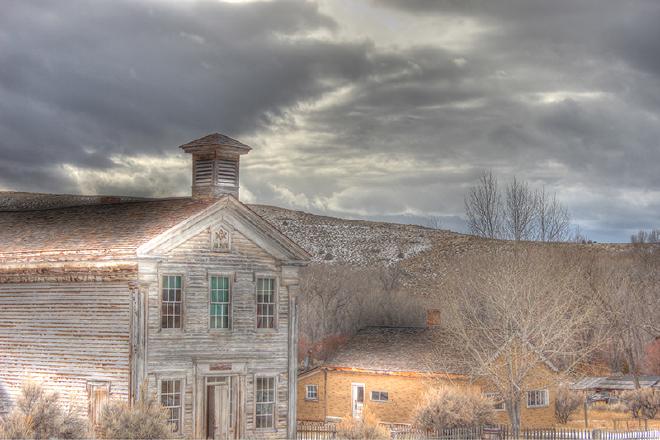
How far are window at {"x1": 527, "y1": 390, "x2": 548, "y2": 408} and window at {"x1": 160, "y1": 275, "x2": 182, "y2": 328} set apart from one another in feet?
62.8

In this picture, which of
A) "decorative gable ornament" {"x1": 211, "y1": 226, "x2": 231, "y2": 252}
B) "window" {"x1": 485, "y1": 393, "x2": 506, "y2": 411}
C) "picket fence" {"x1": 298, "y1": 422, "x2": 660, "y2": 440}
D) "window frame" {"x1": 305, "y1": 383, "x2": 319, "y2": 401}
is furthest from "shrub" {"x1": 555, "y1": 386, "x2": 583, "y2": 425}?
"decorative gable ornament" {"x1": 211, "y1": 226, "x2": 231, "y2": 252}

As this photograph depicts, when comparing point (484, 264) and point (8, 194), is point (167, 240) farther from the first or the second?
point (8, 194)

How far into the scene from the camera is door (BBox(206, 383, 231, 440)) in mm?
30359

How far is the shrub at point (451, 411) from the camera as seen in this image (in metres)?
33.4

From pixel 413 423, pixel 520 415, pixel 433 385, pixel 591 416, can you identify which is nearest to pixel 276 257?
pixel 413 423

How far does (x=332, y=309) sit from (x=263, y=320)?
2004 inches

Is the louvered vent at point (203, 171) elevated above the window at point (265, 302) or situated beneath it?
elevated above

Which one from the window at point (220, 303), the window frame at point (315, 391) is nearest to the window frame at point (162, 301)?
the window at point (220, 303)

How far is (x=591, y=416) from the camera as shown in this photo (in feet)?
170

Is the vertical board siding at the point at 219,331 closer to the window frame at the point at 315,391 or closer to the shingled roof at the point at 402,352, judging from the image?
the shingled roof at the point at 402,352

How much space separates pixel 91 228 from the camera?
32094 mm

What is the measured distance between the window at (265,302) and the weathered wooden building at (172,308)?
0.13ft

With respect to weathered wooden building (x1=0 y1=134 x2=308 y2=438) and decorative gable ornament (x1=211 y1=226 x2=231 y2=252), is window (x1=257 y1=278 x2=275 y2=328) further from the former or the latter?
decorative gable ornament (x1=211 y1=226 x2=231 y2=252)

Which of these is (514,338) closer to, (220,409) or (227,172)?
(220,409)
